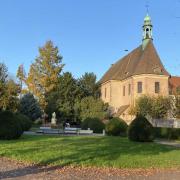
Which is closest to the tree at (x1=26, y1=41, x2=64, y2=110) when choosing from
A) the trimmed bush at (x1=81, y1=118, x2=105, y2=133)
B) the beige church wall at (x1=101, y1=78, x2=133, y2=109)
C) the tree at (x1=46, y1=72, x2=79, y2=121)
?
the tree at (x1=46, y1=72, x2=79, y2=121)

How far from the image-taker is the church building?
6197cm

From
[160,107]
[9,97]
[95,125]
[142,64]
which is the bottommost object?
[95,125]

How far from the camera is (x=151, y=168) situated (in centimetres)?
1405

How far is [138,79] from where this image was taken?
6266cm

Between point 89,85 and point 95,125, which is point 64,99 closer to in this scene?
point 89,85

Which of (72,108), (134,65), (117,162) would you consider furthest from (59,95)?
(117,162)

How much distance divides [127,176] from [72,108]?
55.2m

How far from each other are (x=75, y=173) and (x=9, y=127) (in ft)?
45.0

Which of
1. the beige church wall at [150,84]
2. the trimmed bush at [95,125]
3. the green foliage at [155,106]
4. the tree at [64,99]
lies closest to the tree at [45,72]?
the tree at [64,99]

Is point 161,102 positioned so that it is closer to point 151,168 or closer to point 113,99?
point 113,99

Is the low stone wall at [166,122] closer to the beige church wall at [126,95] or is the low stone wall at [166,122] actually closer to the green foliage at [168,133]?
the green foliage at [168,133]

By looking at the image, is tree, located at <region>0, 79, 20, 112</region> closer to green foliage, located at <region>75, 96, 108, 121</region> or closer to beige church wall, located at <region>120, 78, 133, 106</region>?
green foliage, located at <region>75, 96, 108, 121</region>

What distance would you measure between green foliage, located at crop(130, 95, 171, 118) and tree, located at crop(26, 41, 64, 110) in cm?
1823

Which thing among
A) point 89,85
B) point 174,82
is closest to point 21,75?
point 89,85
